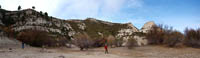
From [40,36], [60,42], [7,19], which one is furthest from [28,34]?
[7,19]

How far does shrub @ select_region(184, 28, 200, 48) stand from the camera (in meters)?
35.1

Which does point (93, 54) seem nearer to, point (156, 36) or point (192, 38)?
point (156, 36)

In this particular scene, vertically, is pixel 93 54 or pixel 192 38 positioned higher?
pixel 192 38

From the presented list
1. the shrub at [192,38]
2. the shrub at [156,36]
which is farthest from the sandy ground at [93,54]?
the shrub at [156,36]

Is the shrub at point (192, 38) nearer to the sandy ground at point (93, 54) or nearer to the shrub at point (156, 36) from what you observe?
the shrub at point (156, 36)

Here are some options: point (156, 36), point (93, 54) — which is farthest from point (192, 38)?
point (93, 54)

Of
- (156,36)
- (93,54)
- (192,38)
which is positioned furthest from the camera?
(156,36)

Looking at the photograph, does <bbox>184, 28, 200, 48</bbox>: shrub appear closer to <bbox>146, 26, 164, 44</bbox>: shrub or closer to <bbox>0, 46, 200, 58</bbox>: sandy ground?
<bbox>146, 26, 164, 44</bbox>: shrub

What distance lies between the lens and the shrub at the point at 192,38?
35056mm

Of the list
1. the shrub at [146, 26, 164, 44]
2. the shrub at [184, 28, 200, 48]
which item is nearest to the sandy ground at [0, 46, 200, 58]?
the shrub at [184, 28, 200, 48]

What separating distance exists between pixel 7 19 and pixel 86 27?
5031cm

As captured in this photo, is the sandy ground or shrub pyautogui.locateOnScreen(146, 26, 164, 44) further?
shrub pyautogui.locateOnScreen(146, 26, 164, 44)

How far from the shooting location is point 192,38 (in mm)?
37250

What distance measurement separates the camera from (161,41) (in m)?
40.2
